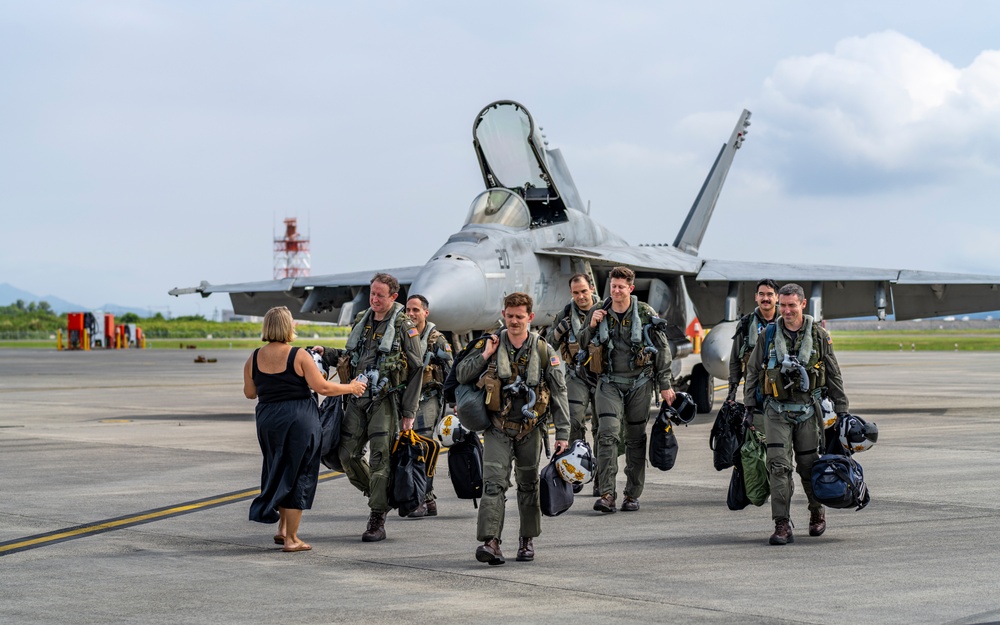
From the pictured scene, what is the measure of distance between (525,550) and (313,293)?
46.4 ft

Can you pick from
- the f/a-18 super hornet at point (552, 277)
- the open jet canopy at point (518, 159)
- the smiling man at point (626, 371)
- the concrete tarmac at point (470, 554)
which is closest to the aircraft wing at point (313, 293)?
the f/a-18 super hornet at point (552, 277)

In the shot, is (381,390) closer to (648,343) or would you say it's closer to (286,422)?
(286,422)

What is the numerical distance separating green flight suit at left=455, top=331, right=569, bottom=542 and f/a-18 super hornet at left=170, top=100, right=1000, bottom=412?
7288mm

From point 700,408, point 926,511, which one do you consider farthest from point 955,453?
point 700,408

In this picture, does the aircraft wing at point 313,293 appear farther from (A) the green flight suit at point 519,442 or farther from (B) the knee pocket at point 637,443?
(A) the green flight suit at point 519,442

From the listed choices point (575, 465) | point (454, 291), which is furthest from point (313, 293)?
point (575, 465)

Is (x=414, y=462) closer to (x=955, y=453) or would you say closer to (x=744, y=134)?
(x=955, y=453)

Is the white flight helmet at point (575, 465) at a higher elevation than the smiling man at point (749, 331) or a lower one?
lower

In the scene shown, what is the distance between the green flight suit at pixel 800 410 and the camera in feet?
26.8

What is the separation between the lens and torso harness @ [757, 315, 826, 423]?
8133 mm

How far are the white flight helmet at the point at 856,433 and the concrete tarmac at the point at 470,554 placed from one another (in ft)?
2.04

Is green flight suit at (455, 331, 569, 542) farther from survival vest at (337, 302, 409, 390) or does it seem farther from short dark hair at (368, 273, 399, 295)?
short dark hair at (368, 273, 399, 295)

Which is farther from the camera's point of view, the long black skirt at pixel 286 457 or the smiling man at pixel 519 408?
the long black skirt at pixel 286 457

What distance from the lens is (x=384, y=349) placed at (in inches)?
336
